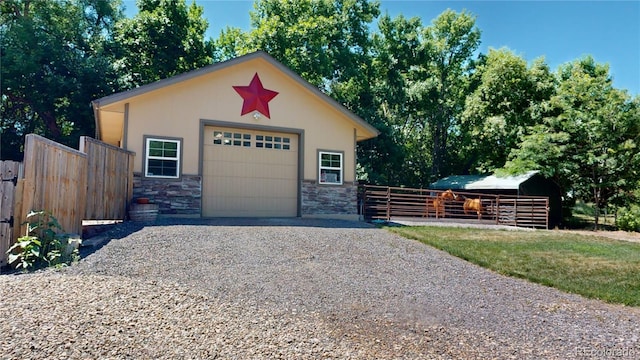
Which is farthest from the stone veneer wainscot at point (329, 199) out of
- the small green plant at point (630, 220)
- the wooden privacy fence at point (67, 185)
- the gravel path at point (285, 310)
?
the small green plant at point (630, 220)

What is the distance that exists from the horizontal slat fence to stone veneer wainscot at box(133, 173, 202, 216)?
38 centimetres

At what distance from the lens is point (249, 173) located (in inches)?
463

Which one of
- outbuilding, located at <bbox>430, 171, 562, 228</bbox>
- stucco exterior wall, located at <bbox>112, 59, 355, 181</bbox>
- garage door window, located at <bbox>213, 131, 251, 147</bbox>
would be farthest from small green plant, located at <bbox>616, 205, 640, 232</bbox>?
garage door window, located at <bbox>213, 131, 251, 147</bbox>

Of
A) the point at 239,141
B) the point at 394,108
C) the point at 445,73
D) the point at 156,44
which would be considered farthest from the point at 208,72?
the point at 445,73

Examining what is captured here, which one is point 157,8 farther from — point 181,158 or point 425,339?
point 425,339

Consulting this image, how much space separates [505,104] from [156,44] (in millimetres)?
19328

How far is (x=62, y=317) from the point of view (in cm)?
356

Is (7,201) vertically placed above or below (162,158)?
below

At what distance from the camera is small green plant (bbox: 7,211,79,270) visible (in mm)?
5148

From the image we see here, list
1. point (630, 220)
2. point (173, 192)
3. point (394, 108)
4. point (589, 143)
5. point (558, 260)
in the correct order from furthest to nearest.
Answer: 1. point (394, 108)
2. point (589, 143)
3. point (630, 220)
4. point (173, 192)
5. point (558, 260)

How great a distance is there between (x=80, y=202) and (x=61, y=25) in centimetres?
1631

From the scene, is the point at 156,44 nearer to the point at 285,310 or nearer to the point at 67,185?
the point at 67,185

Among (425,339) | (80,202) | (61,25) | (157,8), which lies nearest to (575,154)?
(425,339)

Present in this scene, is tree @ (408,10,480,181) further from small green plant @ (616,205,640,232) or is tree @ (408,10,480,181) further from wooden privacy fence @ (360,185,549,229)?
small green plant @ (616,205,640,232)
